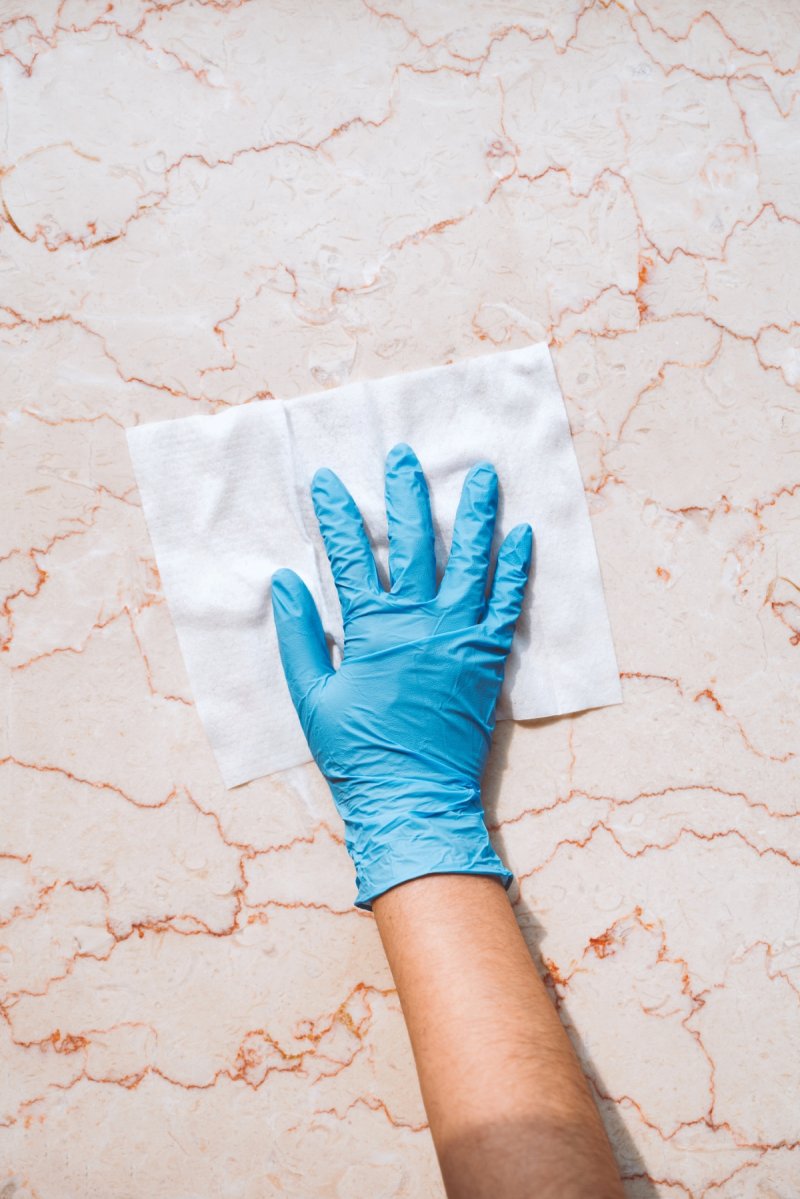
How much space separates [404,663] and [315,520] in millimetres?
251

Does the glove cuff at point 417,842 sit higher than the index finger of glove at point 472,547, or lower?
lower

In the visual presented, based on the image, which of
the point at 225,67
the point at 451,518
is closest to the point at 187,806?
the point at 451,518

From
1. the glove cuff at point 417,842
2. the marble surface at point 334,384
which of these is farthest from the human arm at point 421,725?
the marble surface at point 334,384

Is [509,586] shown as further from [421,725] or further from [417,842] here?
[417,842]

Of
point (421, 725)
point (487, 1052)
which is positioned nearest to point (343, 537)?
point (421, 725)

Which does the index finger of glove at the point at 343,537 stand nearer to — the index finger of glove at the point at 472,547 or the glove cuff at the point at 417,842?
the index finger of glove at the point at 472,547

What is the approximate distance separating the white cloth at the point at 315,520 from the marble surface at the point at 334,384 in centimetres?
3

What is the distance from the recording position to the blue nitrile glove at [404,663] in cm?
119

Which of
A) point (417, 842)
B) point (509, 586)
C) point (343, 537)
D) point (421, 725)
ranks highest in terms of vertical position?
point (343, 537)

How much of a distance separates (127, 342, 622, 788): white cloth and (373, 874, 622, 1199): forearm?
0.29 m

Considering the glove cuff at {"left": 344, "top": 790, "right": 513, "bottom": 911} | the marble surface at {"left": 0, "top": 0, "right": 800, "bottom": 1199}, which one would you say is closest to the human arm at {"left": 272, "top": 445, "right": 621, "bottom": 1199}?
the glove cuff at {"left": 344, "top": 790, "right": 513, "bottom": 911}

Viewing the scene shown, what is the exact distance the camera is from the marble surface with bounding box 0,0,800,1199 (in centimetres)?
123

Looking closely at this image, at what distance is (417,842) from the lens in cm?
115

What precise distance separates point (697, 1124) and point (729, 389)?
1.07m
